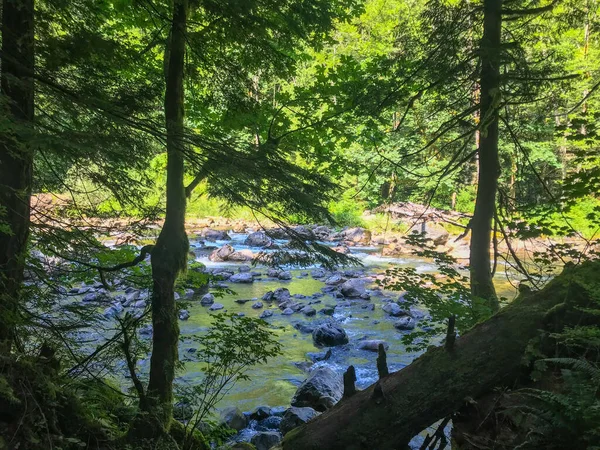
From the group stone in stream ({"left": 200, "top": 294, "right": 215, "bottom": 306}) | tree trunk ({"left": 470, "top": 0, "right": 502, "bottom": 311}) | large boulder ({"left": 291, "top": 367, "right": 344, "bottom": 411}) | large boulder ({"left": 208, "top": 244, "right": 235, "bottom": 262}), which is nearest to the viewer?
tree trunk ({"left": 470, "top": 0, "right": 502, "bottom": 311})

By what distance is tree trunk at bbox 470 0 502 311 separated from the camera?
470 cm

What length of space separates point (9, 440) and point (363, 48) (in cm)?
1834

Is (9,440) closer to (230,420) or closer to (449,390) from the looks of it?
(449,390)

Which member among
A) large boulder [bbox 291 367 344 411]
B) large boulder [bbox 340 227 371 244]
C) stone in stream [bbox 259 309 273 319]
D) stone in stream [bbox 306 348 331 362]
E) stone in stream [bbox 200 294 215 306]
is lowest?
large boulder [bbox 291 367 344 411]

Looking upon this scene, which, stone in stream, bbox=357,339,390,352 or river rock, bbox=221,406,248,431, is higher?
stone in stream, bbox=357,339,390,352

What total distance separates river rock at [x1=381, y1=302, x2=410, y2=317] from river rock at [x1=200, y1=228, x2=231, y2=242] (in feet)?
39.7

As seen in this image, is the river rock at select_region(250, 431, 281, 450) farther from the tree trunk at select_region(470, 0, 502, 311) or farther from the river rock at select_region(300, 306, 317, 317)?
the river rock at select_region(300, 306, 317, 317)

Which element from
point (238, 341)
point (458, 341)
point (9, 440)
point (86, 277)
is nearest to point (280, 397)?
point (238, 341)

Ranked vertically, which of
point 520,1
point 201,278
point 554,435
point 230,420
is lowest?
point 230,420

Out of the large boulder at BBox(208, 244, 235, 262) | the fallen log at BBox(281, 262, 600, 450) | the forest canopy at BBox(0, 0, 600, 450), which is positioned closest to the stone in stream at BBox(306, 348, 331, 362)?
the forest canopy at BBox(0, 0, 600, 450)

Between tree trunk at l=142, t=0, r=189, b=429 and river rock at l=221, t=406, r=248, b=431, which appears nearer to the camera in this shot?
tree trunk at l=142, t=0, r=189, b=429

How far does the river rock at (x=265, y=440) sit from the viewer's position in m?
5.50

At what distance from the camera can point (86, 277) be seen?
4723 millimetres

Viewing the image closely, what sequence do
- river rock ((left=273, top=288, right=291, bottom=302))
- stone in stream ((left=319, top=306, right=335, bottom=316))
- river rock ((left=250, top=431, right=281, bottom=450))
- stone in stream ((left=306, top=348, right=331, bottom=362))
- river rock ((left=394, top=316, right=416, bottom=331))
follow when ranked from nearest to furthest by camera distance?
river rock ((left=250, top=431, right=281, bottom=450)) < stone in stream ((left=306, top=348, right=331, bottom=362)) < river rock ((left=394, top=316, right=416, bottom=331)) < stone in stream ((left=319, top=306, right=335, bottom=316)) < river rock ((left=273, top=288, right=291, bottom=302))
